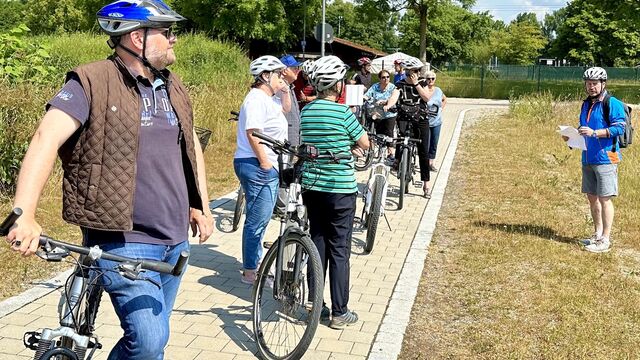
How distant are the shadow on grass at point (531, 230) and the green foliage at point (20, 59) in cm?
622

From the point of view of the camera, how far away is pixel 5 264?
586 centimetres

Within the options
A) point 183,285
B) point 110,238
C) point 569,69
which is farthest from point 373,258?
point 569,69

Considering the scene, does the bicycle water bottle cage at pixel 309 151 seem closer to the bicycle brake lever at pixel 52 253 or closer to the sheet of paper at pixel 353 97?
the bicycle brake lever at pixel 52 253

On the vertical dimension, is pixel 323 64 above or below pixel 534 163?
above

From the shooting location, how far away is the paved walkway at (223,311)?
14.7 feet

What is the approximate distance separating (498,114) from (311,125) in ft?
68.1

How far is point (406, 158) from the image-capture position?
911 centimetres

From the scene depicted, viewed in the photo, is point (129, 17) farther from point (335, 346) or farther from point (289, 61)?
point (289, 61)

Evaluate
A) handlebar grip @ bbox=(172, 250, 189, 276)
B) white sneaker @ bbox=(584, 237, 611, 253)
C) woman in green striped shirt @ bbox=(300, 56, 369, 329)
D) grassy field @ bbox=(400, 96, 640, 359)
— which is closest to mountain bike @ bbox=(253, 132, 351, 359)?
woman in green striped shirt @ bbox=(300, 56, 369, 329)

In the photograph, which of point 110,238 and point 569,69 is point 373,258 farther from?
point 569,69

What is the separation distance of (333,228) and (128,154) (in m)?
2.24

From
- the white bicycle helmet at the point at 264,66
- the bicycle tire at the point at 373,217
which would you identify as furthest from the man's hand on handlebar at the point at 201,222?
the bicycle tire at the point at 373,217

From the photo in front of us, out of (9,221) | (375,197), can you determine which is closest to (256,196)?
(375,197)

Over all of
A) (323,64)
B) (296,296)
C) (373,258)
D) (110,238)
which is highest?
(323,64)
